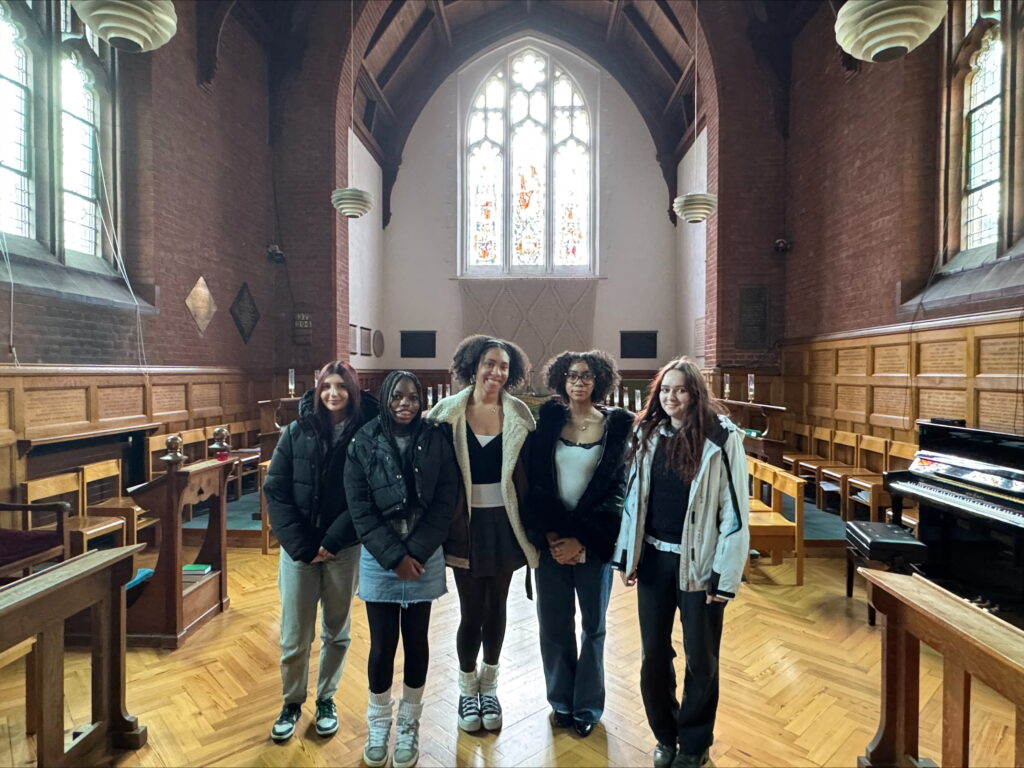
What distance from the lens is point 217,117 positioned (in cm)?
625

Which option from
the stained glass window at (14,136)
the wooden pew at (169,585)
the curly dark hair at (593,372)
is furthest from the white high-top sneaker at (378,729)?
the stained glass window at (14,136)

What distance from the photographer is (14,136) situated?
4250mm

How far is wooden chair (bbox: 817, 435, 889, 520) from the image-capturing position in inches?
192

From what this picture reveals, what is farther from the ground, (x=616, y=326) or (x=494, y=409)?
(x=616, y=326)

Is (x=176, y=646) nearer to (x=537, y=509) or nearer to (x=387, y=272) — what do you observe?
(x=537, y=509)

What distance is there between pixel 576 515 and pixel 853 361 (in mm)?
5196

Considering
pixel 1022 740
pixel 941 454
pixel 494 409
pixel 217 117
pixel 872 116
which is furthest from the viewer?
pixel 217 117

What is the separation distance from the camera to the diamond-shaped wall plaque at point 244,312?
669cm

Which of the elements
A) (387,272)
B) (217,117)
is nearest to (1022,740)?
(217,117)

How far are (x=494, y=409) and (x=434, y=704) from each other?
1.33 metres

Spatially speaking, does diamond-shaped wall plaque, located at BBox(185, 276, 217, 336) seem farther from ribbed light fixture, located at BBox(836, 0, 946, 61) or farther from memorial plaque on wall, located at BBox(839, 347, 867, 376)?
memorial plaque on wall, located at BBox(839, 347, 867, 376)

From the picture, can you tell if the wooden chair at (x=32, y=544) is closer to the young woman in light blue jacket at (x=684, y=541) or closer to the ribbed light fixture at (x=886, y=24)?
the young woman in light blue jacket at (x=684, y=541)

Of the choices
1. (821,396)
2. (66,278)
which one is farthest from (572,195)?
(66,278)

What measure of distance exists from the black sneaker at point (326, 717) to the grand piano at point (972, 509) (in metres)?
3.12
